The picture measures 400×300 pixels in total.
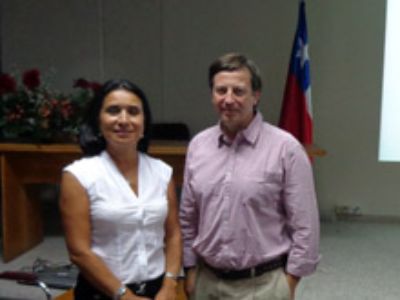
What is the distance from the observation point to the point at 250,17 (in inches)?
204

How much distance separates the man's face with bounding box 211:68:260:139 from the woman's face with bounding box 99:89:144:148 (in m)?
0.27

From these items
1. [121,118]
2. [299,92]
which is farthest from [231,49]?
[121,118]

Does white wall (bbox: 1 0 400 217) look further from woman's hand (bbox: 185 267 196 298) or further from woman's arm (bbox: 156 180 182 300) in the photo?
woman's arm (bbox: 156 180 182 300)

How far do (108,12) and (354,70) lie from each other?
8.79 ft

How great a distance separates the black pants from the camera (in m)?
1.60

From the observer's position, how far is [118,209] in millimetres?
1547

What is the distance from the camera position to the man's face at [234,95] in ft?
5.34

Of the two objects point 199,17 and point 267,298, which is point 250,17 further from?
point 267,298

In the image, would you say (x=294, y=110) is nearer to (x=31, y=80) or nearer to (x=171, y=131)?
(x=171, y=131)

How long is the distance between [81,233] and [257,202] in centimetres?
57

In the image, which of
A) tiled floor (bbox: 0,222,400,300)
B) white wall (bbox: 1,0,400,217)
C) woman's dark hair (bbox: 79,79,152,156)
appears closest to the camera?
woman's dark hair (bbox: 79,79,152,156)

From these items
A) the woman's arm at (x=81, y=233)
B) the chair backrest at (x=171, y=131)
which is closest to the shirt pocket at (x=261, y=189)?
the woman's arm at (x=81, y=233)

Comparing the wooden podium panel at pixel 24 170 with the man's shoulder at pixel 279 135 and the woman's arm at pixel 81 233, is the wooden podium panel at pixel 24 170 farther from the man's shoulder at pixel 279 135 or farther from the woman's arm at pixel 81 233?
the woman's arm at pixel 81 233

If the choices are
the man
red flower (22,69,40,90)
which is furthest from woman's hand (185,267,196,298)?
red flower (22,69,40,90)
